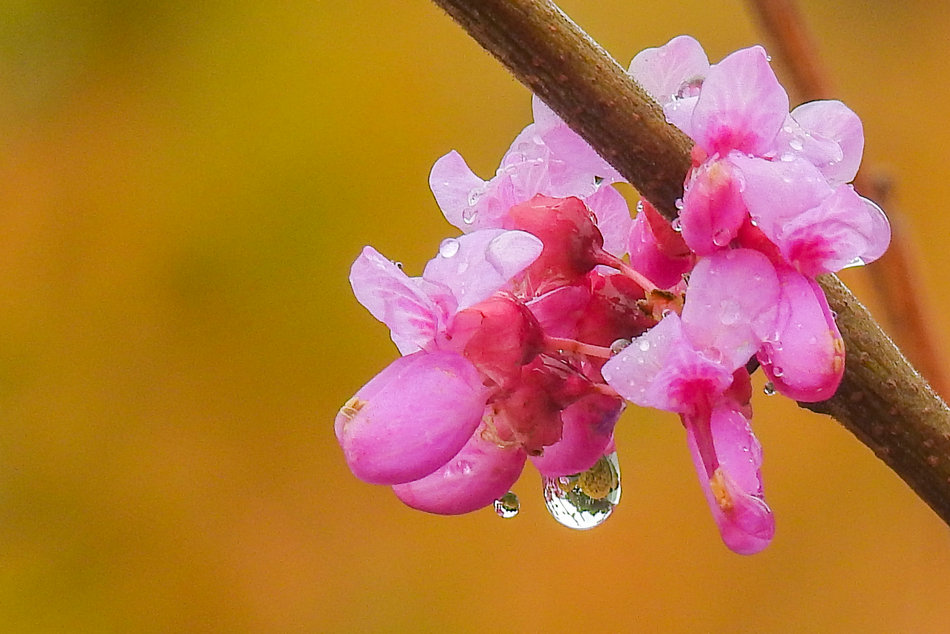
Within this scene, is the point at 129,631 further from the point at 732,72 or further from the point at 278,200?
the point at 732,72

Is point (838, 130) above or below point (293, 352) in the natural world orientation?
above

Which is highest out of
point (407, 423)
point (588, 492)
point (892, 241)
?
point (407, 423)

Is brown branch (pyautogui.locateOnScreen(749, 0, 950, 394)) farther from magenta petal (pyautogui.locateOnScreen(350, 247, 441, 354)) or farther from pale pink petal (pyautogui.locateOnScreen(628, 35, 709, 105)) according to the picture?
magenta petal (pyautogui.locateOnScreen(350, 247, 441, 354))

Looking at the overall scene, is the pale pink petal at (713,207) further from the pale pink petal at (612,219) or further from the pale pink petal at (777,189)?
the pale pink petal at (612,219)

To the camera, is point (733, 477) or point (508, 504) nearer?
point (733, 477)

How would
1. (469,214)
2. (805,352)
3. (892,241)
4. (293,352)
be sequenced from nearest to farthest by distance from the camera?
(805,352)
(469,214)
(892,241)
(293,352)

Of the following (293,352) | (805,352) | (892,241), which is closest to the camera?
(805,352)

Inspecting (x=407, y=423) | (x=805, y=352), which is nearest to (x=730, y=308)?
(x=805, y=352)

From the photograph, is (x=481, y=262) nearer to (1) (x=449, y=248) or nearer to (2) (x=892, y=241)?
(1) (x=449, y=248)

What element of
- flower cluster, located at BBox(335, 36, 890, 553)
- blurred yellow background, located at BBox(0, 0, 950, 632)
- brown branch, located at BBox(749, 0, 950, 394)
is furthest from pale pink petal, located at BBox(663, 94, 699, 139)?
blurred yellow background, located at BBox(0, 0, 950, 632)
